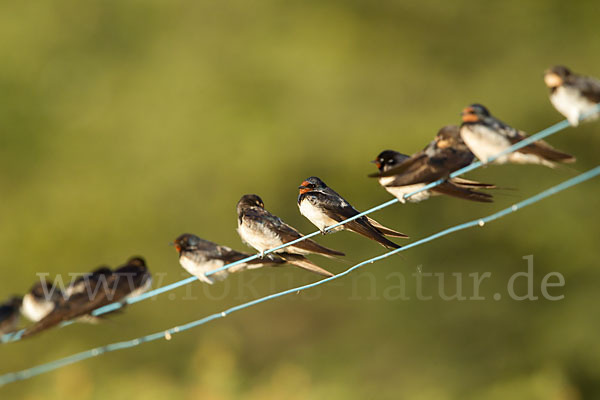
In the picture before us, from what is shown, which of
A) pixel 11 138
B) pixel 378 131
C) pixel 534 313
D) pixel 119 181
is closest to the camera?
pixel 534 313

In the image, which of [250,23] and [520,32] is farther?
[250,23]

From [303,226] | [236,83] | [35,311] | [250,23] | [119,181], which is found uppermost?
[250,23]

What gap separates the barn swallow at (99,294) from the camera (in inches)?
289

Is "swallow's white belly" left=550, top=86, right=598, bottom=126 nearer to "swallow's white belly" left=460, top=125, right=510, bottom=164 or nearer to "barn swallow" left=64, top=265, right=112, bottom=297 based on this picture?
"swallow's white belly" left=460, top=125, right=510, bottom=164

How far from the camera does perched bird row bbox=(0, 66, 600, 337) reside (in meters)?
5.88

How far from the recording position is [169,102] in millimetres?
40188

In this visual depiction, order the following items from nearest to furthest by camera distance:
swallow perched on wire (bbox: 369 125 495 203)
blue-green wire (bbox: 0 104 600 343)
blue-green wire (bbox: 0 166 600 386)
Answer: blue-green wire (bbox: 0 104 600 343) → blue-green wire (bbox: 0 166 600 386) → swallow perched on wire (bbox: 369 125 495 203)

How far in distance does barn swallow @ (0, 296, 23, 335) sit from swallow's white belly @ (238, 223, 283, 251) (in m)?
3.85

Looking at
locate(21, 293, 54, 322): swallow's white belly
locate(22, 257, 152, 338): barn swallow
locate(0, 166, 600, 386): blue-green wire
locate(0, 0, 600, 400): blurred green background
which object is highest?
locate(0, 0, 600, 400): blurred green background

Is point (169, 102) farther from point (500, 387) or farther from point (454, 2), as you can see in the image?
point (500, 387)

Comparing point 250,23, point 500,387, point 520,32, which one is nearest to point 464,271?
point 500,387

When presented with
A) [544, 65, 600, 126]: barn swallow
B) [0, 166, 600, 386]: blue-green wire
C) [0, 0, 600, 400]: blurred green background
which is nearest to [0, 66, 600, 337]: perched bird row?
[544, 65, 600, 126]: barn swallow

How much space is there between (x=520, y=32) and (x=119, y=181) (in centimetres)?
1803

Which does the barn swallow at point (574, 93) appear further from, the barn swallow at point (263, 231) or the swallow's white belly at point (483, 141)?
the barn swallow at point (263, 231)
